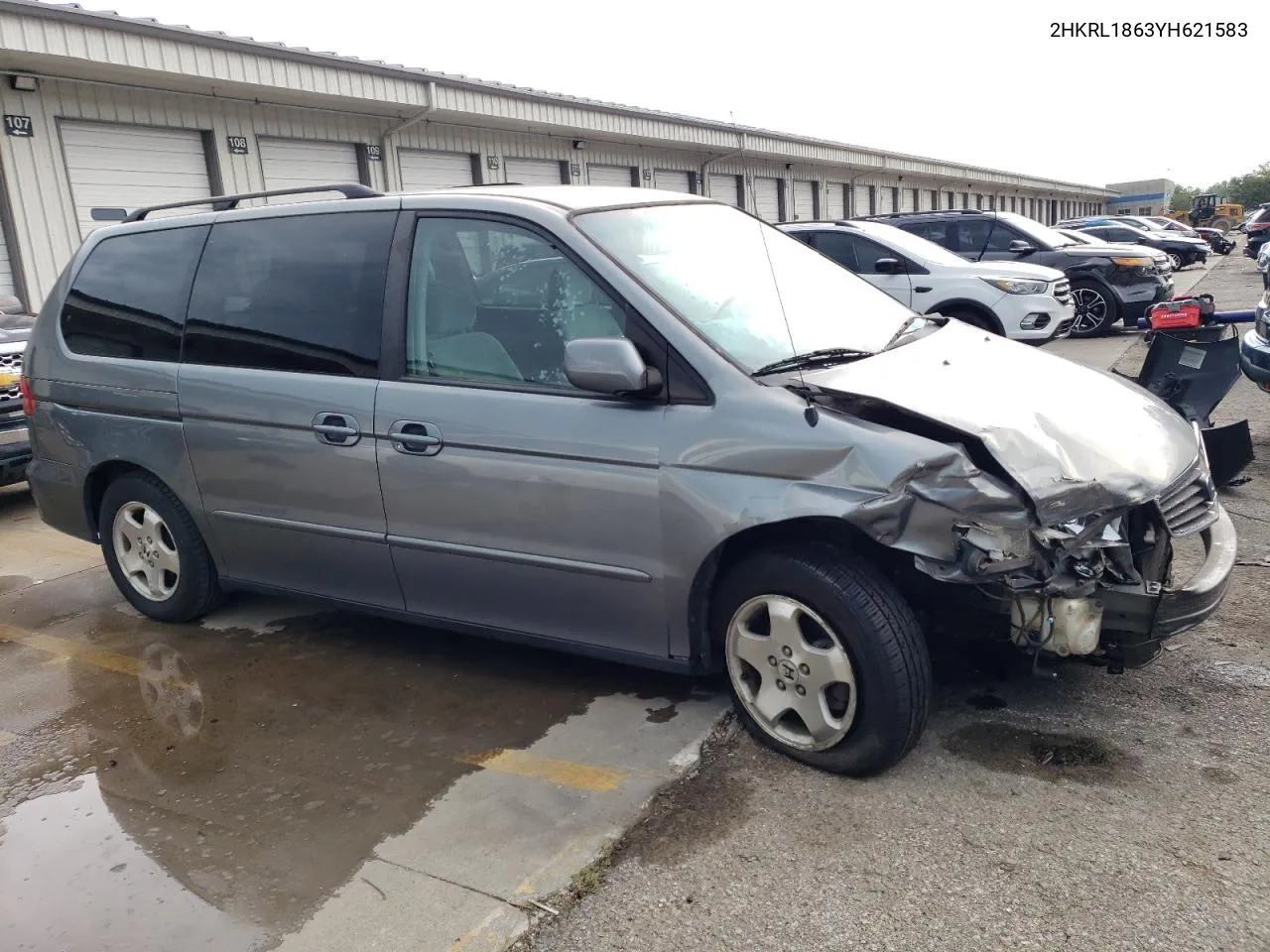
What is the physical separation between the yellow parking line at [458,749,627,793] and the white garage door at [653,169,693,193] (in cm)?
1779

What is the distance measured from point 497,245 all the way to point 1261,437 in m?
6.09

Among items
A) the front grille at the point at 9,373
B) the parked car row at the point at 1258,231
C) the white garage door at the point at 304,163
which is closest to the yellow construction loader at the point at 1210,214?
the parked car row at the point at 1258,231

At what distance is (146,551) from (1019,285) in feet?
28.8

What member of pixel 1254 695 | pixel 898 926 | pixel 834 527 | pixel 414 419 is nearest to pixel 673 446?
pixel 834 527

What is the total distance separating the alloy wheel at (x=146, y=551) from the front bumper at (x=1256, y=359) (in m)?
6.35

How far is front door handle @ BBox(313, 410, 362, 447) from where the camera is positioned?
379 centimetres

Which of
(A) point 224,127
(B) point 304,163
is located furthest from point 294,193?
(B) point 304,163

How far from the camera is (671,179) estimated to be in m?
20.9

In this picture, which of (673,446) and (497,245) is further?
(497,245)

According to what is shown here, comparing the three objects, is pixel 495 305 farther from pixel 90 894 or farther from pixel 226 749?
pixel 90 894

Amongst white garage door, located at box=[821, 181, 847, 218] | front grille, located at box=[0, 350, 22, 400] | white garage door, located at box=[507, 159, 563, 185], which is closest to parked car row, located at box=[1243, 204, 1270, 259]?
white garage door, located at box=[821, 181, 847, 218]

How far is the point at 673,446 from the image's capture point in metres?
3.19

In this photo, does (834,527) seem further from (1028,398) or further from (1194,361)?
(1194,361)

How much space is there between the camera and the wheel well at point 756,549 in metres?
3.10
